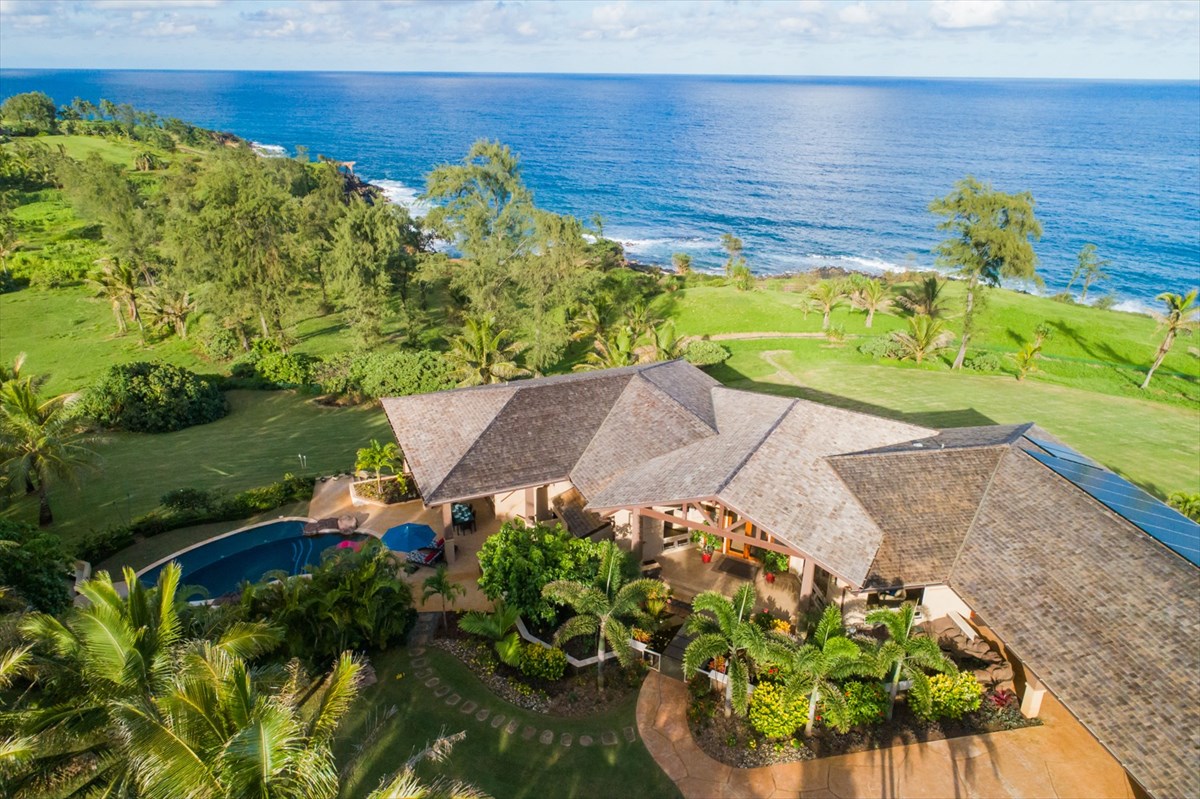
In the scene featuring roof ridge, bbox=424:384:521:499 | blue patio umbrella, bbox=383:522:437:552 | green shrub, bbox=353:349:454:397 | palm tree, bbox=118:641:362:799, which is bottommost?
green shrub, bbox=353:349:454:397

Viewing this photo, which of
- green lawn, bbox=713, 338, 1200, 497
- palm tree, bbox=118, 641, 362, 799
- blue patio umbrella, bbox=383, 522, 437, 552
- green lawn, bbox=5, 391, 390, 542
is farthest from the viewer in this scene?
green lawn, bbox=713, 338, 1200, 497

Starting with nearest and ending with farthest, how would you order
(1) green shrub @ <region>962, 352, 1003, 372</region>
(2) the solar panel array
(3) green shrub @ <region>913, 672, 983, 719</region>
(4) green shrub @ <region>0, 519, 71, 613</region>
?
(3) green shrub @ <region>913, 672, 983, 719</region> → (2) the solar panel array → (4) green shrub @ <region>0, 519, 71, 613</region> → (1) green shrub @ <region>962, 352, 1003, 372</region>

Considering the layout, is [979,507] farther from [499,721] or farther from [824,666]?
[499,721]

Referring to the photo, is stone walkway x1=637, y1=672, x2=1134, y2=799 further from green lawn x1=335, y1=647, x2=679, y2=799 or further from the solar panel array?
the solar panel array

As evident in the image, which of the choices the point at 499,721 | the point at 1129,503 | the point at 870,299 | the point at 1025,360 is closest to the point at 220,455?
the point at 499,721

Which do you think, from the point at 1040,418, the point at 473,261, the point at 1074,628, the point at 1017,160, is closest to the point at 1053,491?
the point at 1074,628

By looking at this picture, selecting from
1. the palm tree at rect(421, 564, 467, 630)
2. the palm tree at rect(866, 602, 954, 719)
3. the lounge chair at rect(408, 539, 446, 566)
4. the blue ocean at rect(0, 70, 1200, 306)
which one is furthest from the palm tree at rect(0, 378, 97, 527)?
the blue ocean at rect(0, 70, 1200, 306)
